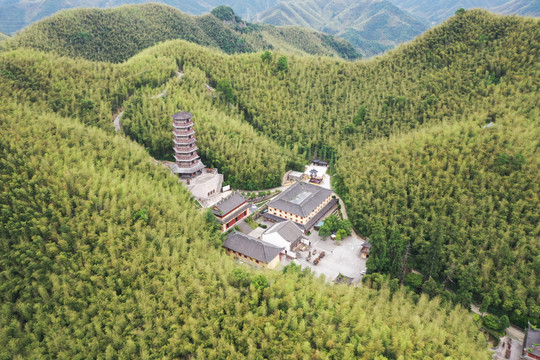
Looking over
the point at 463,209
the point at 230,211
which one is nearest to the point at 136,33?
the point at 230,211

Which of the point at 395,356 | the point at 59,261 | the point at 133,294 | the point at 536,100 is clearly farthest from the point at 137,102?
the point at 536,100

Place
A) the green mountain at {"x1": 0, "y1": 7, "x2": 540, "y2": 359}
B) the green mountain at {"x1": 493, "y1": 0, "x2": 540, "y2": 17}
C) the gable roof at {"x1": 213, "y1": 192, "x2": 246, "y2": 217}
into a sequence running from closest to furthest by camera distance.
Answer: the green mountain at {"x1": 0, "y1": 7, "x2": 540, "y2": 359} < the gable roof at {"x1": 213, "y1": 192, "x2": 246, "y2": 217} < the green mountain at {"x1": 493, "y1": 0, "x2": 540, "y2": 17}

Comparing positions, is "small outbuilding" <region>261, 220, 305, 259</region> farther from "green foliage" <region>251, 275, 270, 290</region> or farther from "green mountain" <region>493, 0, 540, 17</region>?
"green mountain" <region>493, 0, 540, 17</region>

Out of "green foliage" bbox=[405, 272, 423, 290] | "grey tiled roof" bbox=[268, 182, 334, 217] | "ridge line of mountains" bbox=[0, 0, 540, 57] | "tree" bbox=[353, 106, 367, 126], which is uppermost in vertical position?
"ridge line of mountains" bbox=[0, 0, 540, 57]

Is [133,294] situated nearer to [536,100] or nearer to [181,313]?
[181,313]

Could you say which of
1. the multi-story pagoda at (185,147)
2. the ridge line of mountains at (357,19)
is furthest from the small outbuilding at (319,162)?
the ridge line of mountains at (357,19)

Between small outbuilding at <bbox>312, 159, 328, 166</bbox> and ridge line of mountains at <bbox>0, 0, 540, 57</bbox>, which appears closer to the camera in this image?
small outbuilding at <bbox>312, 159, 328, 166</bbox>

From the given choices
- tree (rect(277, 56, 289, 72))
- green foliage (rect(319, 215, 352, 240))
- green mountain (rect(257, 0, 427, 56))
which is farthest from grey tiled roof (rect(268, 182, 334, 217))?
green mountain (rect(257, 0, 427, 56))

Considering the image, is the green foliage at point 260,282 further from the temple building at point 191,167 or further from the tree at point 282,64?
the tree at point 282,64
